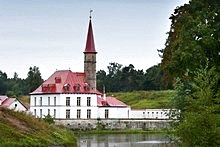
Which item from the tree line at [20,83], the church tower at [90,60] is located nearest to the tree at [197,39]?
the church tower at [90,60]

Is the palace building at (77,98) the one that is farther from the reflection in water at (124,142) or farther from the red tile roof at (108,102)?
the reflection in water at (124,142)

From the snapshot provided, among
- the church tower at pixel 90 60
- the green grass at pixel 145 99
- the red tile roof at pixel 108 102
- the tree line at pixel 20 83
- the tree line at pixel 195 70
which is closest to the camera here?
the tree line at pixel 195 70

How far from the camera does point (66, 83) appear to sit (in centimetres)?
8919

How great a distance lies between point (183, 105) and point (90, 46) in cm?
6161

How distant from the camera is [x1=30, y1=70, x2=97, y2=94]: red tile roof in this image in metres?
89.1

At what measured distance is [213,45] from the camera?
36.4m

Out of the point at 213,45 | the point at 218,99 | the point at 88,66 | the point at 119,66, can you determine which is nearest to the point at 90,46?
the point at 88,66

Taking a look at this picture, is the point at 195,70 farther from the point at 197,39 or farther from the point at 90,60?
the point at 90,60

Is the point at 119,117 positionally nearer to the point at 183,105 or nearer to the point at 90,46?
the point at 90,46

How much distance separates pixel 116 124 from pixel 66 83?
989 cm

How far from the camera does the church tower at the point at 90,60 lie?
9281cm

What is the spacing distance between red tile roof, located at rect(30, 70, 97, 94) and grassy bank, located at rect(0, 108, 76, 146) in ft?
145

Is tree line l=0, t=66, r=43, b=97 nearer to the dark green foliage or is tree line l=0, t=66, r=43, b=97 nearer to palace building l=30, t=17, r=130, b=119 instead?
the dark green foliage

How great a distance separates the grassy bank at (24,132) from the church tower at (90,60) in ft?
156
